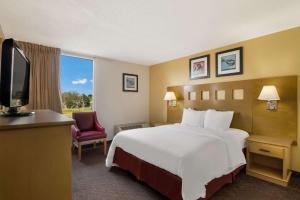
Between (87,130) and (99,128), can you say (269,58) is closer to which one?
(99,128)

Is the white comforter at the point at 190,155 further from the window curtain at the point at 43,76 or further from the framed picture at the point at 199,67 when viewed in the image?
the window curtain at the point at 43,76

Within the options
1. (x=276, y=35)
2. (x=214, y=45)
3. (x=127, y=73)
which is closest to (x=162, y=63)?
(x=127, y=73)

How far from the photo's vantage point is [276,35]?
2859mm

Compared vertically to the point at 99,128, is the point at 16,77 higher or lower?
higher

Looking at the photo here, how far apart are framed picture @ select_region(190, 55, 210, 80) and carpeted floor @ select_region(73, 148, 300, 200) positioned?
2286 millimetres

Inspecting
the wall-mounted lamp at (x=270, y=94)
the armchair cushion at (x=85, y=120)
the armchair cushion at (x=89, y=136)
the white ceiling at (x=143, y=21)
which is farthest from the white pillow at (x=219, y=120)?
the armchair cushion at (x=85, y=120)

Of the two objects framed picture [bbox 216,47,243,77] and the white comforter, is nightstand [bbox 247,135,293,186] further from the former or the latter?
framed picture [bbox 216,47,243,77]

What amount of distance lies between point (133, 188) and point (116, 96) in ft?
9.65

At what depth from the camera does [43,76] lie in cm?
357

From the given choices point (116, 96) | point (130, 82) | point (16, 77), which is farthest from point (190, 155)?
point (130, 82)

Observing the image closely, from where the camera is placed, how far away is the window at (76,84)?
13.4ft

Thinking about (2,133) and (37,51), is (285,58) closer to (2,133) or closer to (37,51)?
(2,133)

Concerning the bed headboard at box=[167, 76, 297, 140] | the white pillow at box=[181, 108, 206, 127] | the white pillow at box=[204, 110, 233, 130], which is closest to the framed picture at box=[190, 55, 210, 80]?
the bed headboard at box=[167, 76, 297, 140]

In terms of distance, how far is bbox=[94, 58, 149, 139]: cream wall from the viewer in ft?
14.8
